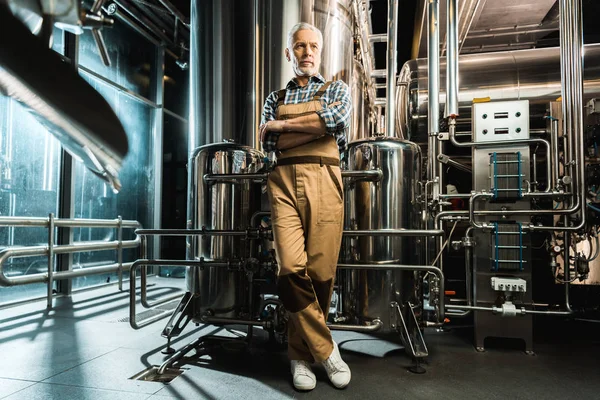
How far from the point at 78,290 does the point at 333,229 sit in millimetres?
3249

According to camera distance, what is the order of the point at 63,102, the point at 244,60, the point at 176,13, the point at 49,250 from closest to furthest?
the point at 63,102 → the point at 244,60 → the point at 49,250 → the point at 176,13

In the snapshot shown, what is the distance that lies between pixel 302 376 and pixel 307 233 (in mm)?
597

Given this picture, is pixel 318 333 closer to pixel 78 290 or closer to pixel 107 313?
pixel 107 313

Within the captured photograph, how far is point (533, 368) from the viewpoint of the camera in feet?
5.91

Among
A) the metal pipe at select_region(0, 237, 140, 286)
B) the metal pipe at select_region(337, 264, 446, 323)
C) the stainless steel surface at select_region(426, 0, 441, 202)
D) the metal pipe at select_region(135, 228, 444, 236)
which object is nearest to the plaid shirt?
the metal pipe at select_region(135, 228, 444, 236)

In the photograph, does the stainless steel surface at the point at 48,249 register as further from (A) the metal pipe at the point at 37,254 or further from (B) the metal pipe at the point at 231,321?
(B) the metal pipe at the point at 231,321

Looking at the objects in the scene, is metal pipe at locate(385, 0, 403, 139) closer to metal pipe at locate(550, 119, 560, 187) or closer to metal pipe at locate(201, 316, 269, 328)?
metal pipe at locate(550, 119, 560, 187)

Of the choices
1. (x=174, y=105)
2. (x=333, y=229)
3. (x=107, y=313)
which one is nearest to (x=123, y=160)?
(x=333, y=229)

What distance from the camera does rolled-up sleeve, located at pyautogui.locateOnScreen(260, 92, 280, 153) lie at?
1.67 m

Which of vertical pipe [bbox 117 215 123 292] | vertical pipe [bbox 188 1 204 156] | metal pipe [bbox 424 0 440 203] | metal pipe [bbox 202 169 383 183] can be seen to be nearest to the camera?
metal pipe [bbox 202 169 383 183]

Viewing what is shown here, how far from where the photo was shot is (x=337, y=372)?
61.2 inches

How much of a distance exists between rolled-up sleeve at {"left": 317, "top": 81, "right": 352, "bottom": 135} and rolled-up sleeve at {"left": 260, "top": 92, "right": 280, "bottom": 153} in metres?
0.24

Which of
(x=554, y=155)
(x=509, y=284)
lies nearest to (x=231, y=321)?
(x=509, y=284)

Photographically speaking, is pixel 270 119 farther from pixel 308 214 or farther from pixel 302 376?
pixel 302 376
